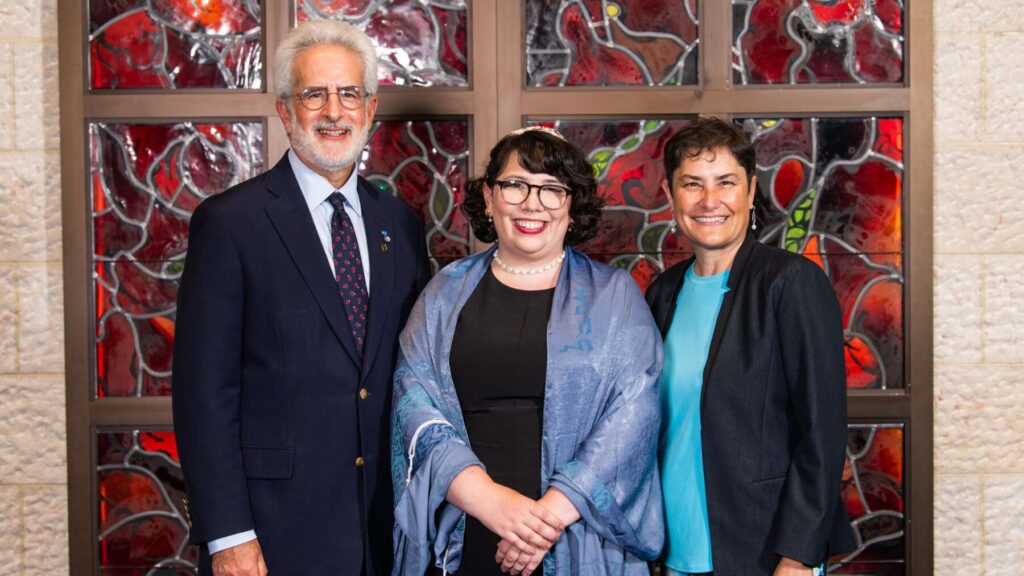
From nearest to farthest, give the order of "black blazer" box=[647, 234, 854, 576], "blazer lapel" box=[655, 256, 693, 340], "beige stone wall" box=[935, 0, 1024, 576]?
"black blazer" box=[647, 234, 854, 576]
"blazer lapel" box=[655, 256, 693, 340]
"beige stone wall" box=[935, 0, 1024, 576]

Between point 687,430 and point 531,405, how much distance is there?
12.8 inches

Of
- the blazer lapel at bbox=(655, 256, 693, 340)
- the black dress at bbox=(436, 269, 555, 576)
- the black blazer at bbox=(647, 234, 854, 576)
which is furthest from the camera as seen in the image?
the blazer lapel at bbox=(655, 256, 693, 340)

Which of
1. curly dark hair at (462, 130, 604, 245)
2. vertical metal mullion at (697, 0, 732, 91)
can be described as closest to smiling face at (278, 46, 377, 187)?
curly dark hair at (462, 130, 604, 245)

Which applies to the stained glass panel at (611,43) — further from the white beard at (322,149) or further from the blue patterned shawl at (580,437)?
the blue patterned shawl at (580,437)

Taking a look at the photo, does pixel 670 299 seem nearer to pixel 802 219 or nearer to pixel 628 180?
pixel 628 180

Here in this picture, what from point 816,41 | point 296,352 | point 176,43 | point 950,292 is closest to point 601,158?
point 816,41

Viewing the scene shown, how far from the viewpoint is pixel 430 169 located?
278 centimetres

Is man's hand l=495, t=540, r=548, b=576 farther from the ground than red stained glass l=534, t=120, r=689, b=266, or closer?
closer

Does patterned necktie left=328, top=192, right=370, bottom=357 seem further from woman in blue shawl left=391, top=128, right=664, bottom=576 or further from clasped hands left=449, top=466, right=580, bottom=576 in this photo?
clasped hands left=449, top=466, right=580, bottom=576

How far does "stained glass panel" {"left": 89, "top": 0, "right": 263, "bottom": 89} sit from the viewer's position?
2.76 meters

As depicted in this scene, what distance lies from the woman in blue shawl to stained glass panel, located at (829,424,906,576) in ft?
3.97

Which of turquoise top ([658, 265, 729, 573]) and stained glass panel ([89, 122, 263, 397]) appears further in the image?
stained glass panel ([89, 122, 263, 397])

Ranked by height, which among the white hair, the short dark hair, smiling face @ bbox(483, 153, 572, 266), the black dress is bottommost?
the black dress

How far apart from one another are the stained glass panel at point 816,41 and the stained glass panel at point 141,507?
7.07 feet
